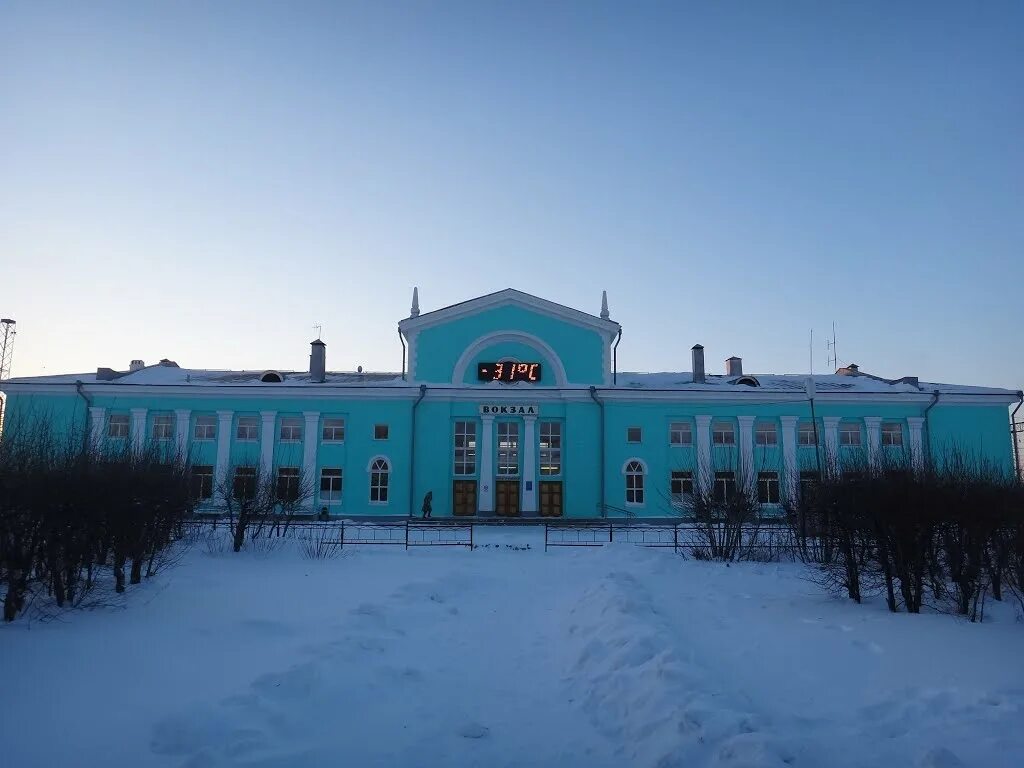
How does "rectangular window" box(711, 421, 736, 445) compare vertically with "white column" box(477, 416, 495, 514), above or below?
above

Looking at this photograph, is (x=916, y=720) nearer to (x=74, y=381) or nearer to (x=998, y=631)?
(x=998, y=631)

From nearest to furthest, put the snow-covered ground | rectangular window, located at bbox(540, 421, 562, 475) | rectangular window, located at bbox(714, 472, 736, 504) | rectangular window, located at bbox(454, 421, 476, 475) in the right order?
the snow-covered ground
rectangular window, located at bbox(714, 472, 736, 504)
rectangular window, located at bbox(454, 421, 476, 475)
rectangular window, located at bbox(540, 421, 562, 475)

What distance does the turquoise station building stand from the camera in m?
30.3

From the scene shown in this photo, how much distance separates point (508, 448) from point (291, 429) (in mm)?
9340

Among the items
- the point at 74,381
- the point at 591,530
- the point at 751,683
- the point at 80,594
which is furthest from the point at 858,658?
the point at 74,381

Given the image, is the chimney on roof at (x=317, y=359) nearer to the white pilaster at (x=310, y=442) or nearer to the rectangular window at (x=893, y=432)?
the white pilaster at (x=310, y=442)

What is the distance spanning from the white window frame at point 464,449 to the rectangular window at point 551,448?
2969 millimetres

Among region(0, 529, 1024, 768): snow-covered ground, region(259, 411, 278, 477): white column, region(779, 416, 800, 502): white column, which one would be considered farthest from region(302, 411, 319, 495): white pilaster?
region(779, 416, 800, 502): white column

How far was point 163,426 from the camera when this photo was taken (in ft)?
101

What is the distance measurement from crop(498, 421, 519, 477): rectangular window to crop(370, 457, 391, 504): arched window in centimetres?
480

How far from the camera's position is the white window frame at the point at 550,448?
30.9 m

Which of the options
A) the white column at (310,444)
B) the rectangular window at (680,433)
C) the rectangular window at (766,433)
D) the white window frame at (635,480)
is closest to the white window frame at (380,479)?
the white column at (310,444)

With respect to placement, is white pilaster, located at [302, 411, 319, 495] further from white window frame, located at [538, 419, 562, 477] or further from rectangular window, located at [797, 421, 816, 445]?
rectangular window, located at [797, 421, 816, 445]

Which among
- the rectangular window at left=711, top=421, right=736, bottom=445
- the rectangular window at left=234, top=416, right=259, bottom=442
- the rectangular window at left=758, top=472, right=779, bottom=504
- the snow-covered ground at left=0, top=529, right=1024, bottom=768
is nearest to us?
the snow-covered ground at left=0, top=529, right=1024, bottom=768
